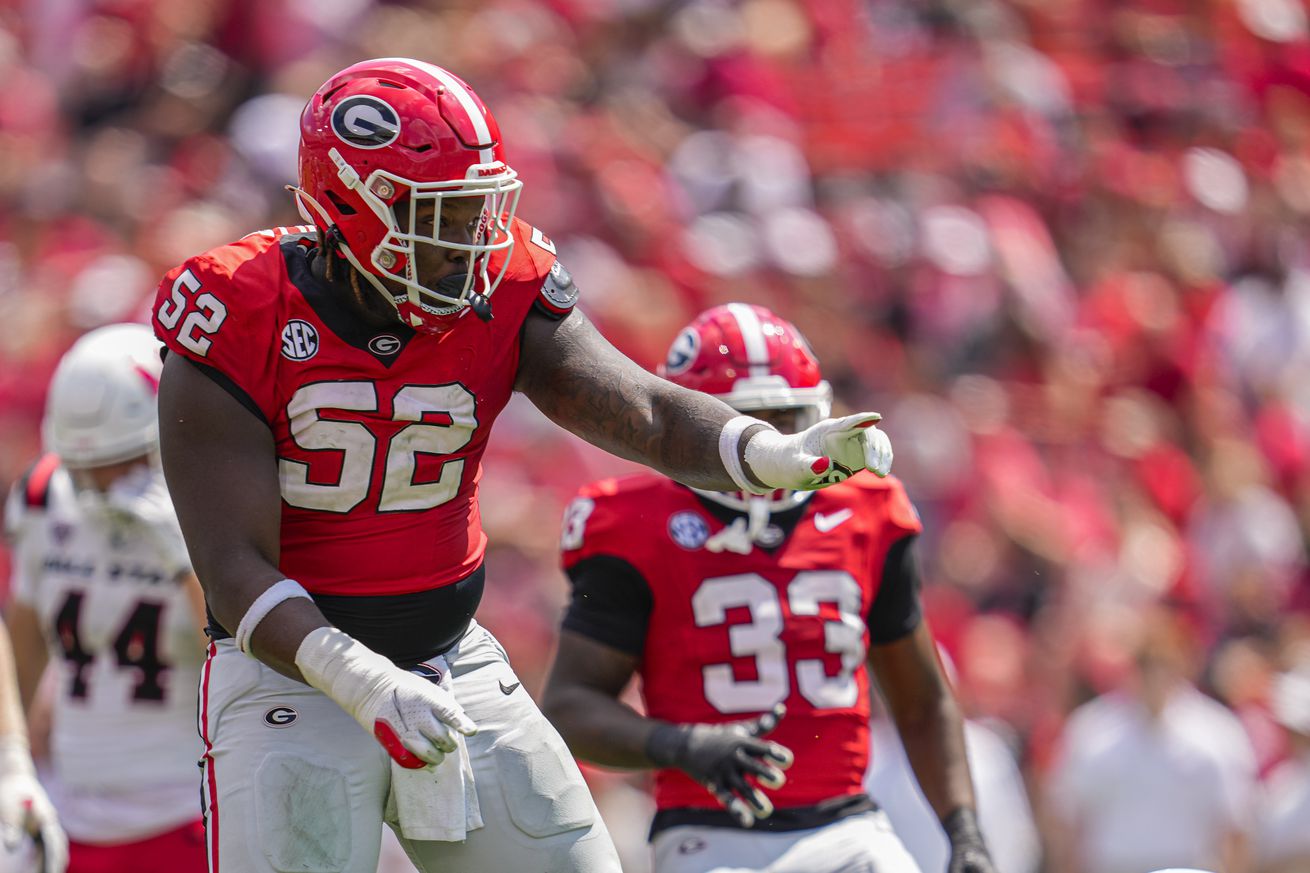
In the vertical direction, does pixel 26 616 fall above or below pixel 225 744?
below

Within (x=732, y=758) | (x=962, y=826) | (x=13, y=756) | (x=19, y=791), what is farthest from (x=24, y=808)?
(x=962, y=826)

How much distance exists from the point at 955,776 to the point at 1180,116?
8148 mm

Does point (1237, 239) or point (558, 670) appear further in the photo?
point (1237, 239)

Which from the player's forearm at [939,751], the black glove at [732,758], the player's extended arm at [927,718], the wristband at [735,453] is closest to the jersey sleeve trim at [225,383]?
the wristband at [735,453]

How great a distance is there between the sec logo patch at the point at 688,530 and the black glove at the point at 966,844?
91 cm

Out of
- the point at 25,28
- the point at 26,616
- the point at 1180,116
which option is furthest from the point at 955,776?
the point at 25,28

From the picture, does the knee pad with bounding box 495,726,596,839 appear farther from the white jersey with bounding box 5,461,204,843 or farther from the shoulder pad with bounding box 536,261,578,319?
the white jersey with bounding box 5,461,204,843

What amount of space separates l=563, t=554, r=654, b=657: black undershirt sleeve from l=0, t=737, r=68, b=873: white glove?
1.42m

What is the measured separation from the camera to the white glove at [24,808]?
492cm

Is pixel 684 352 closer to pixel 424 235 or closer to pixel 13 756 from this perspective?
pixel 424 235

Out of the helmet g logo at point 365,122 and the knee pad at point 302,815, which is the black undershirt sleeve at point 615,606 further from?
the helmet g logo at point 365,122

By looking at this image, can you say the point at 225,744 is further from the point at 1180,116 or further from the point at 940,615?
the point at 1180,116

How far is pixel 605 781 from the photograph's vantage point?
813 centimetres

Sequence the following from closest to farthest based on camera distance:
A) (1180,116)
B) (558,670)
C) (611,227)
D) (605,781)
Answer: (558,670), (605,781), (611,227), (1180,116)
